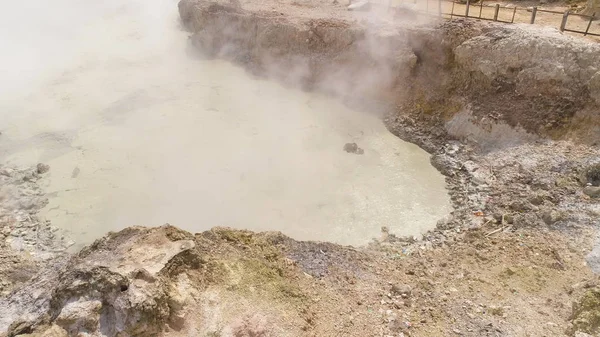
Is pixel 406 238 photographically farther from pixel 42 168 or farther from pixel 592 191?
pixel 42 168

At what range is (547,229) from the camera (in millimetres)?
9039

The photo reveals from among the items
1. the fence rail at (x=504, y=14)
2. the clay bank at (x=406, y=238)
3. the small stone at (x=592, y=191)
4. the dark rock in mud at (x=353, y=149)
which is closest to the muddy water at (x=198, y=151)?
the dark rock in mud at (x=353, y=149)

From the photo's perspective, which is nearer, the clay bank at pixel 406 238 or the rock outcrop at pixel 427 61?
the clay bank at pixel 406 238

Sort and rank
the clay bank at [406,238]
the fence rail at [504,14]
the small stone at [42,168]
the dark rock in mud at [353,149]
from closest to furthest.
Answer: the clay bank at [406,238] < the small stone at [42,168] < the fence rail at [504,14] < the dark rock in mud at [353,149]

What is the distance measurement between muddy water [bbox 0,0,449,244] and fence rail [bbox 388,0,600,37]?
14.6ft

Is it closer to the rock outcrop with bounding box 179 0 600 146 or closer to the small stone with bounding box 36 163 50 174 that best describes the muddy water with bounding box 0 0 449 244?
the small stone with bounding box 36 163 50 174

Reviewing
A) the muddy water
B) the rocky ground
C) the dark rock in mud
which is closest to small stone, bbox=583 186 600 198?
the muddy water

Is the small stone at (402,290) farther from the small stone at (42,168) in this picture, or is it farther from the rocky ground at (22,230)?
the small stone at (42,168)

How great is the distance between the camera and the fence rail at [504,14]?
39.9 ft

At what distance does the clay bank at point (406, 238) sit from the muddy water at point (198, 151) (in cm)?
69

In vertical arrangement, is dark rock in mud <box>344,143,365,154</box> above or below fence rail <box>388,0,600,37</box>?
below

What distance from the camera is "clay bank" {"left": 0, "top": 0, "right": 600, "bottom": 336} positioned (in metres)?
6.25

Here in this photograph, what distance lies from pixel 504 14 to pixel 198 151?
10730 millimetres

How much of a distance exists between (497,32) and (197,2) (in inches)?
446
